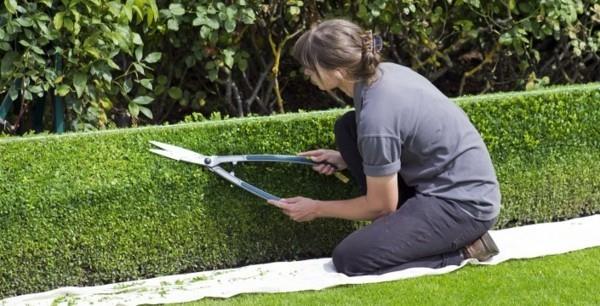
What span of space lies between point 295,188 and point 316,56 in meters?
0.77

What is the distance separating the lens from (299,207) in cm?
418

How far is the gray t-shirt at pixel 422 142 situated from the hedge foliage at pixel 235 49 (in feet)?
4.76

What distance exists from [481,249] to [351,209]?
0.58 m

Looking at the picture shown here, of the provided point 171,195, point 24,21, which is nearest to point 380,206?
point 171,195

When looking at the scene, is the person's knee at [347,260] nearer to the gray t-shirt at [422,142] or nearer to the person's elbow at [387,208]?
the person's elbow at [387,208]

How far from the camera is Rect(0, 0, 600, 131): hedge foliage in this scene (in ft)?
15.5

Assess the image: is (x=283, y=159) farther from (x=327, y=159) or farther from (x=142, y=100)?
(x=142, y=100)

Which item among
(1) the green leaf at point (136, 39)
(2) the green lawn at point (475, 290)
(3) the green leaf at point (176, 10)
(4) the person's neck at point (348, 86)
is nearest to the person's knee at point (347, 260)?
(2) the green lawn at point (475, 290)

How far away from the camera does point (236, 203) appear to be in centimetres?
430

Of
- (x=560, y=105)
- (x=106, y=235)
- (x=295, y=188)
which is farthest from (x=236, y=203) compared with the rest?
(x=560, y=105)

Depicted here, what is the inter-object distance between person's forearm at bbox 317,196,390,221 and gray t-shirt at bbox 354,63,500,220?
190mm

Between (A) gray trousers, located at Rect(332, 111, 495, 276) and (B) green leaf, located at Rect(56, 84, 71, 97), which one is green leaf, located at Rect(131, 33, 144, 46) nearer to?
(B) green leaf, located at Rect(56, 84, 71, 97)

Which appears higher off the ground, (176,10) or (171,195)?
(176,10)

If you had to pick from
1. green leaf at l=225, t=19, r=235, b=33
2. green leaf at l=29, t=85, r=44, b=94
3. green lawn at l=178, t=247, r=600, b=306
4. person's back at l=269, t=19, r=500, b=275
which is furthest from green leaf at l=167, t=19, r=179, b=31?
green lawn at l=178, t=247, r=600, b=306
